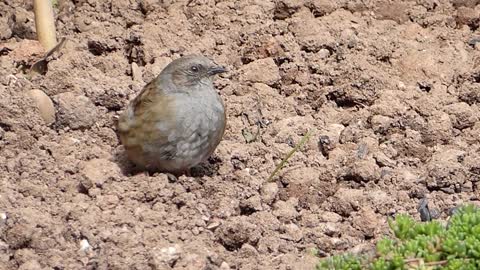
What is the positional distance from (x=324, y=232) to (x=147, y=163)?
3.92 ft

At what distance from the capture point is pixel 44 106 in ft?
25.1

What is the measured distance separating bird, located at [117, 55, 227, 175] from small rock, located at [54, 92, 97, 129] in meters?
0.33

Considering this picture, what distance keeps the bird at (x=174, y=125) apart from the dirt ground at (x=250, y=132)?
0.42ft

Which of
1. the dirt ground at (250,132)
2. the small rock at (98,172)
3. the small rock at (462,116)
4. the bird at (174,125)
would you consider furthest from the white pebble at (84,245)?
the small rock at (462,116)

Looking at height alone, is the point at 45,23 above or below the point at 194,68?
below

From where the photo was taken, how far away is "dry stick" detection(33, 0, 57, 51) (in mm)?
8003

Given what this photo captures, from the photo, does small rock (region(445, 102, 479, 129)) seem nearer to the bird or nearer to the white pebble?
the bird

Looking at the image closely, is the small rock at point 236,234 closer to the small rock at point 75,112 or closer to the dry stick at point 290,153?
the dry stick at point 290,153

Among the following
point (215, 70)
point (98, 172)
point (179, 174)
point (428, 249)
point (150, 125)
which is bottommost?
point (179, 174)

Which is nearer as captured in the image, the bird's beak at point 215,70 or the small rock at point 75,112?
the bird's beak at point 215,70

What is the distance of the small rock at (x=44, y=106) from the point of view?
25.0ft

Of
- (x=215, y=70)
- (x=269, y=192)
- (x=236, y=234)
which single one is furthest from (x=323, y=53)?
(x=236, y=234)

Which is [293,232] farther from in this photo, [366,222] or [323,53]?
[323,53]

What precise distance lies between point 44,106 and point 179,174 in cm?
103
